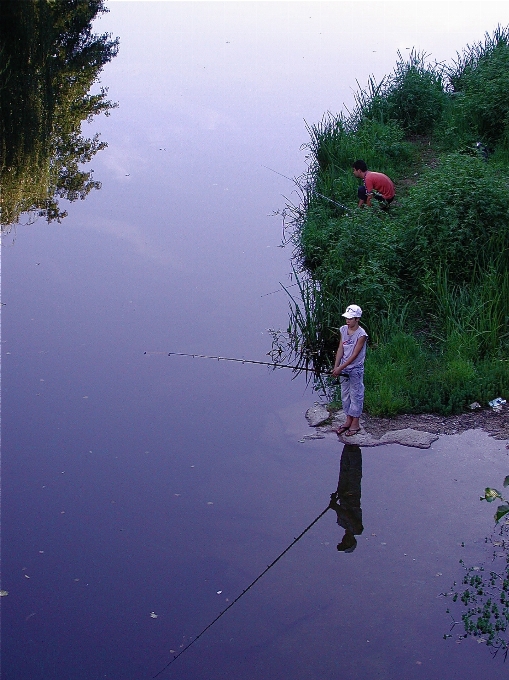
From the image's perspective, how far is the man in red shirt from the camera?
1074cm

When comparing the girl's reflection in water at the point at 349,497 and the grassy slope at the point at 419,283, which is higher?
the grassy slope at the point at 419,283

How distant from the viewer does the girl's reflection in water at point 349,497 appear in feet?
19.6

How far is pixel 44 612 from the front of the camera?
5.26 meters

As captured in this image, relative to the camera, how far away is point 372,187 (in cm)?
1080

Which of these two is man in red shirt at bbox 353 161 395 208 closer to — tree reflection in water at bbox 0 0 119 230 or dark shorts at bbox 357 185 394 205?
dark shorts at bbox 357 185 394 205

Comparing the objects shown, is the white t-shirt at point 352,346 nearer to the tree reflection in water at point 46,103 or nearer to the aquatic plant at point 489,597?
the aquatic plant at point 489,597

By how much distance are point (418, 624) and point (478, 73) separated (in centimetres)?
1178

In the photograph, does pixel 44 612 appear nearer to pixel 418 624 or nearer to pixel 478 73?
pixel 418 624

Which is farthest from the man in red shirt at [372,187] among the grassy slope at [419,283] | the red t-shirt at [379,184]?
the grassy slope at [419,283]

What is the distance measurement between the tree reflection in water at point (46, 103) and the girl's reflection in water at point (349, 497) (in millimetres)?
7373

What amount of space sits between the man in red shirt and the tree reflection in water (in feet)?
15.4

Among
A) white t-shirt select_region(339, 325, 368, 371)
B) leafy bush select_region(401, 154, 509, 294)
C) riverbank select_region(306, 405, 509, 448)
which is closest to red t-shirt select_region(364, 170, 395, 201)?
leafy bush select_region(401, 154, 509, 294)

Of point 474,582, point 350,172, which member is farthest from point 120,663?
point 350,172

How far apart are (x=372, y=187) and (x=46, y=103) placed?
7.30m
